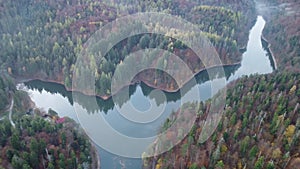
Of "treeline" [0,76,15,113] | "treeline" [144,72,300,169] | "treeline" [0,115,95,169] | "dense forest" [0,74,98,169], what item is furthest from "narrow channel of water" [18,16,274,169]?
"treeline" [144,72,300,169]

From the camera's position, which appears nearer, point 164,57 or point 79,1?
point 164,57

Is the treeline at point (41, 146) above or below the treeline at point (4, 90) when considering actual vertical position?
below

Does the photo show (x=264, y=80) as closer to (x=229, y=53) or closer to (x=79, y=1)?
(x=229, y=53)

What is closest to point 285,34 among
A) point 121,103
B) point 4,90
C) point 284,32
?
point 284,32

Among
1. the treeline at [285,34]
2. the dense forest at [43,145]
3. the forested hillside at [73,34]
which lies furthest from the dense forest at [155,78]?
the treeline at [285,34]

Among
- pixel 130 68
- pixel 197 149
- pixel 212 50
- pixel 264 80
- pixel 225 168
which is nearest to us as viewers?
pixel 225 168

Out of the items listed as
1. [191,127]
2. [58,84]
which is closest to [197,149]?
[191,127]

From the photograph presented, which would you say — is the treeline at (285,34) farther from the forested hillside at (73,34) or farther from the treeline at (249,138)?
the treeline at (249,138)

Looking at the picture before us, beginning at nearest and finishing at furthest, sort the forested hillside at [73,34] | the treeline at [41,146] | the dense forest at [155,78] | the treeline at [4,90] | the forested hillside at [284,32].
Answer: the treeline at [41,146], the dense forest at [155,78], the treeline at [4,90], the forested hillside at [73,34], the forested hillside at [284,32]
